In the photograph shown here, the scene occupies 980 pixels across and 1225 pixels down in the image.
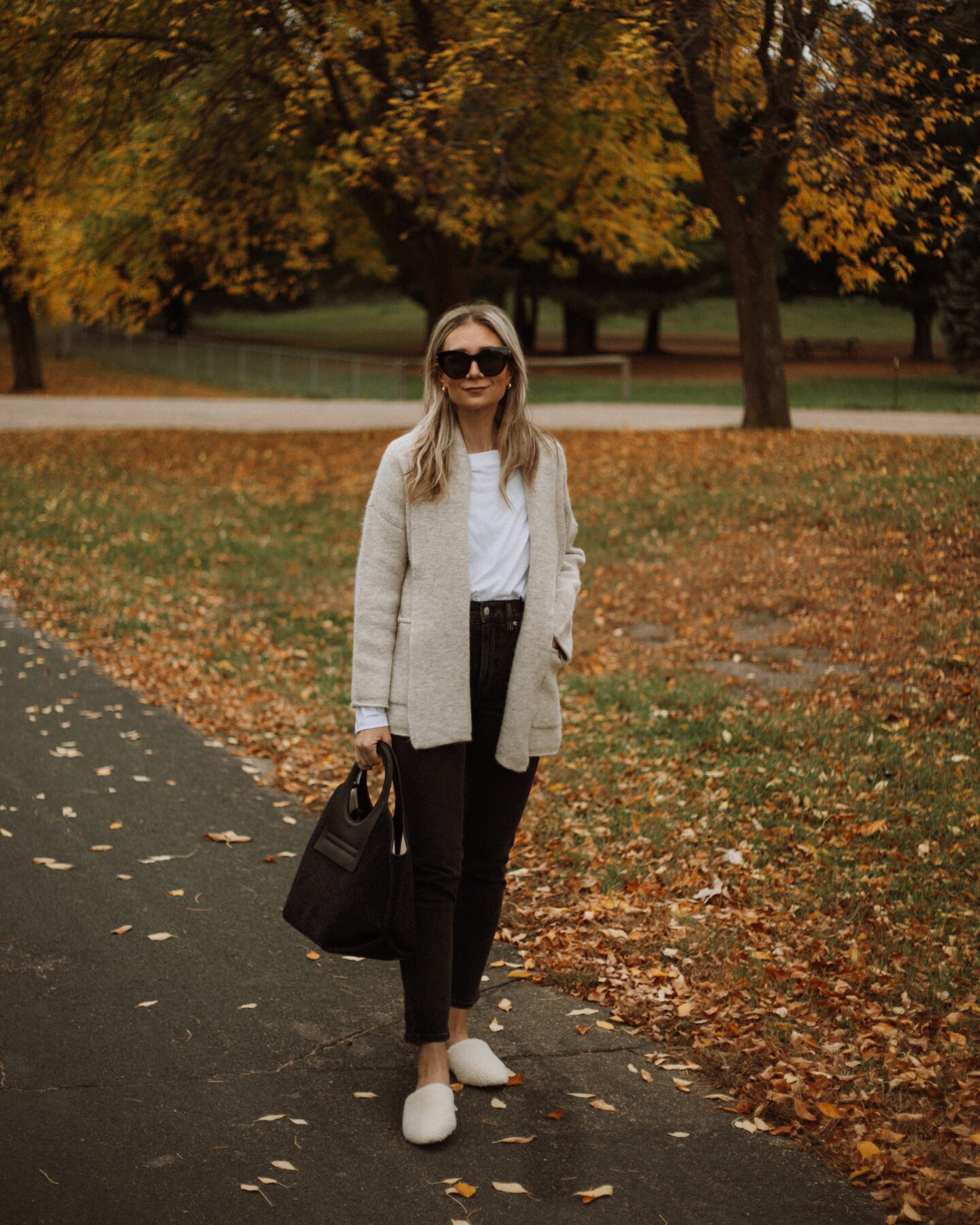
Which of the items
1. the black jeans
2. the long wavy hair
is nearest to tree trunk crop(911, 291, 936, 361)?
the long wavy hair

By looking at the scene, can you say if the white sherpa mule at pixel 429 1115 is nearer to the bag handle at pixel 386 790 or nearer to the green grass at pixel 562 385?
the bag handle at pixel 386 790

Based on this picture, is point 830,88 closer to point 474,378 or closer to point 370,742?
point 474,378

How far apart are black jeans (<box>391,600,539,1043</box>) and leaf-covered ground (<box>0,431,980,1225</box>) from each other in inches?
38.3

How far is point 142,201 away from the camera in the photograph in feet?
54.8

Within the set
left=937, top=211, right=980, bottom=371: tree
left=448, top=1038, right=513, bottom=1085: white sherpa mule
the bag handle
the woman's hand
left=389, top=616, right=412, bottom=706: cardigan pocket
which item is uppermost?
left=937, top=211, right=980, bottom=371: tree

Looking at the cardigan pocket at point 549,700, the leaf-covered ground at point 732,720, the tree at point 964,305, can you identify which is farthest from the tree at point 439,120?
the tree at point 964,305

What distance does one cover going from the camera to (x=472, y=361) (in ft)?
11.3

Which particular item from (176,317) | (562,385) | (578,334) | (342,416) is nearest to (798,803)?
(342,416)

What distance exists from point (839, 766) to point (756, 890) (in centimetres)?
143

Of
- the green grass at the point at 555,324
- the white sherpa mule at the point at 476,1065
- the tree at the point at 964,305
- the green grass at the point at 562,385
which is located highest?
the green grass at the point at 555,324

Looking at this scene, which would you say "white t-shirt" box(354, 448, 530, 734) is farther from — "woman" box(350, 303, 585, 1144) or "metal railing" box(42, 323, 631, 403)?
"metal railing" box(42, 323, 631, 403)

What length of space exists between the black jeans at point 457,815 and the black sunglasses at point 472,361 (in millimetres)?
608

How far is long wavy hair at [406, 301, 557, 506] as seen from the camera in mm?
3416

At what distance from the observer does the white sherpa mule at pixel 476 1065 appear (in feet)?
12.4
